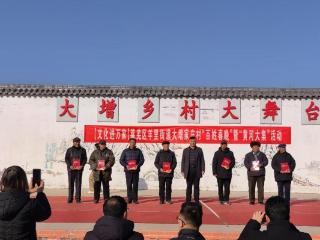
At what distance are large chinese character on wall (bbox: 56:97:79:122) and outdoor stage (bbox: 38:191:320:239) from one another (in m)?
4.80

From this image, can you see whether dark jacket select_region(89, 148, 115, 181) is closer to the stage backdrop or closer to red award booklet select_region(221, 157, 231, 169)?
red award booklet select_region(221, 157, 231, 169)

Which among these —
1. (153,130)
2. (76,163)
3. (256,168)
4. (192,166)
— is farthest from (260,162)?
(153,130)

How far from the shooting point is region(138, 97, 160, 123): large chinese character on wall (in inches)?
702

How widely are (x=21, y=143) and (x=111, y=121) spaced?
3358 mm

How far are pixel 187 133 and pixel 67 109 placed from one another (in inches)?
174

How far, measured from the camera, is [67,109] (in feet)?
59.0

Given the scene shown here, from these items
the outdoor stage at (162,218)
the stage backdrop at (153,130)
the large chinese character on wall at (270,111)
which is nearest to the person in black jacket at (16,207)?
the outdoor stage at (162,218)

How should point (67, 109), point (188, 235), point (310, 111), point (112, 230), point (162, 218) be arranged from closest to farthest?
point (188, 235) < point (112, 230) < point (162, 218) < point (310, 111) < point (67, 109)

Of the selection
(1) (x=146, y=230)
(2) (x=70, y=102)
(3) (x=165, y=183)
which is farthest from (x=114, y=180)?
(1) (x=146, y=230)

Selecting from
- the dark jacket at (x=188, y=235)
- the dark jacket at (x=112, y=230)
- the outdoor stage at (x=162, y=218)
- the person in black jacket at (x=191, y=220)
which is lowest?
the outdoor stage at (x=162, y=218)

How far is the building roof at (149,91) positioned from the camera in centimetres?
1784

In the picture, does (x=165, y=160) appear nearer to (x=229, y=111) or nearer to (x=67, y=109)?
(x=229, y=111)

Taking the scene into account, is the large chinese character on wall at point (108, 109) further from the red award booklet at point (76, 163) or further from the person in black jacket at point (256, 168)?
the person in black jacket at point (256, 168)

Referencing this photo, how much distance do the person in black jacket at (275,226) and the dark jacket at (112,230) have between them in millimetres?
846
